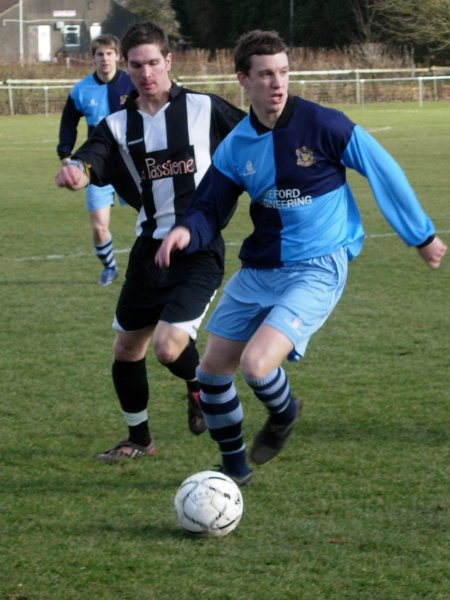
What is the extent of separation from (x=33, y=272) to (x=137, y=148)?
18.2 feet

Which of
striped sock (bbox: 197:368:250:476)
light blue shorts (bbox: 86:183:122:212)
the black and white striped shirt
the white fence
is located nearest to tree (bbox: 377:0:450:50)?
the white fence

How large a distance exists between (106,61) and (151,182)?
4.73 metres

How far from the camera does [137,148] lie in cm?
559

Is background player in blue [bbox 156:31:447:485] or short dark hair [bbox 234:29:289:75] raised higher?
short dark hair [bbox 234:29:289:75]

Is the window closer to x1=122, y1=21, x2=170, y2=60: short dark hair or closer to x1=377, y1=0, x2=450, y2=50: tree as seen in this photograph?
x1=377, y1=0, x2=450, y2=50: tree

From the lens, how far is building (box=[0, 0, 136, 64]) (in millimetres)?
80188

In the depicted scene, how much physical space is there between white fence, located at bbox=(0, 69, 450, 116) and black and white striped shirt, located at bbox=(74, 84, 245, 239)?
31203mm

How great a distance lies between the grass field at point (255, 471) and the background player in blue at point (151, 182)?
0.38 meters

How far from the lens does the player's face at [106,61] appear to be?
1005cm

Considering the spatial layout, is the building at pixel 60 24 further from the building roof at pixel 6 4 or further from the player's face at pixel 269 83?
the player's face at pixel 269 83

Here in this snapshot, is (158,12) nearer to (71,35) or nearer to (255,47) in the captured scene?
(71,35)

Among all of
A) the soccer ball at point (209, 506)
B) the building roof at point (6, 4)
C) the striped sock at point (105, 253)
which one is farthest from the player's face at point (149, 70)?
the building roof at point (6, 4)

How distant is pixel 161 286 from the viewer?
5453 millimetres

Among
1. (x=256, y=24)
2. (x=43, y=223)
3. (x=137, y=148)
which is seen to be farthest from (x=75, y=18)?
(x=137, y=148)
